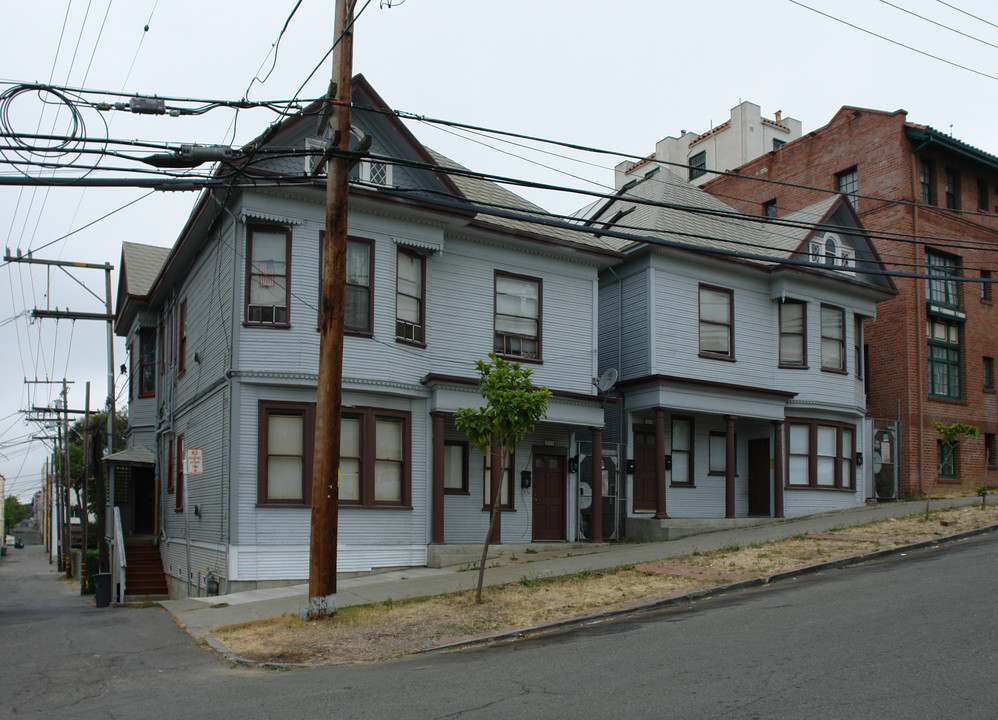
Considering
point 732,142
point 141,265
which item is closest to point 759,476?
point 141,265

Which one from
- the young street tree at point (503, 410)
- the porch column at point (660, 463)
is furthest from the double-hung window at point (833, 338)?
the young street tree at point (503, 410)

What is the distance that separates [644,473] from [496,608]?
11.1 meters

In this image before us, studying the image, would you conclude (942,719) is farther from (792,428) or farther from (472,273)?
(792,428)

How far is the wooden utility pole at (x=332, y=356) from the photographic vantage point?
40.7 feet

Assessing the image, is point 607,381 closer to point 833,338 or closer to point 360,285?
point 360,285

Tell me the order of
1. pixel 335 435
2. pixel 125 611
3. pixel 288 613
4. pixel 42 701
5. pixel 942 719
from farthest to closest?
pixel 125 611 < pixel 288 613 < pixel 335 435 < pixel 42 701 < pixel 942 719

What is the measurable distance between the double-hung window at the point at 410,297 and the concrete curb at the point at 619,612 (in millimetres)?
8110

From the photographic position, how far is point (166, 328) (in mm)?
26047

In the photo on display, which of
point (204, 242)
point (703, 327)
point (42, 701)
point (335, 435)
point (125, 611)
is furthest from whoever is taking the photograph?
point (703, 327)

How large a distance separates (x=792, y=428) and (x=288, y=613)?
15875 mm

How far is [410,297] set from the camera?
19.3 metres

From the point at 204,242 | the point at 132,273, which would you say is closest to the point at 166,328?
the point at 132,273

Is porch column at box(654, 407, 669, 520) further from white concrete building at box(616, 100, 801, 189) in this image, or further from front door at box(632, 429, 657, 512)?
white concrete building at box(616, 100, 801, 189)

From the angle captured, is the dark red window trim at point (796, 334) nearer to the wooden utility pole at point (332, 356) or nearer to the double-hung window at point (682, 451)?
the double-hung window at point (682, 451)
